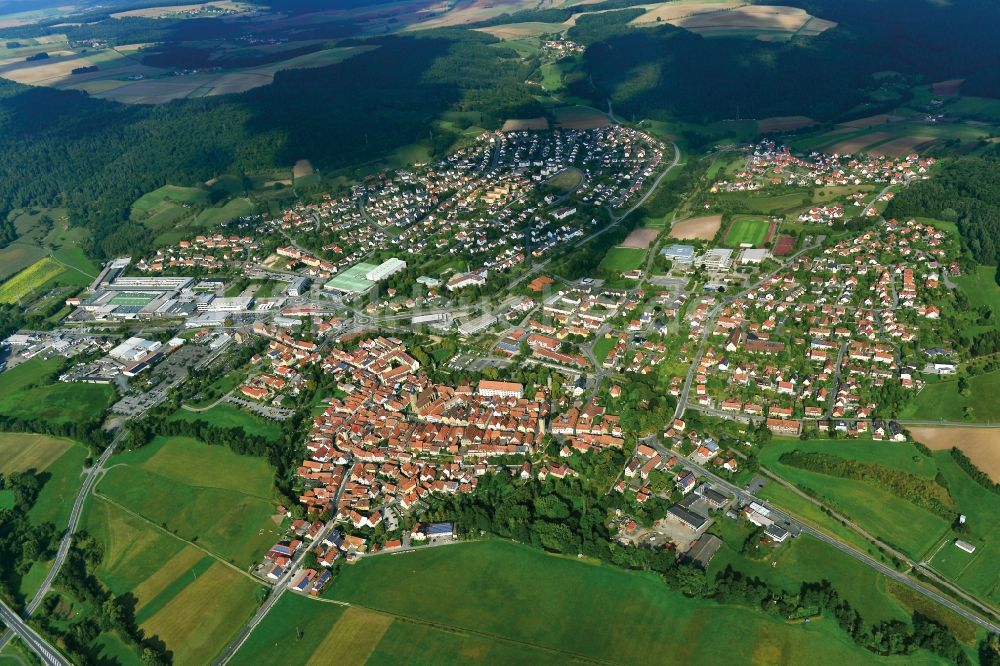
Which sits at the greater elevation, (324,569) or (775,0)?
(775,0)

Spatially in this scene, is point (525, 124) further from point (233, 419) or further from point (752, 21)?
point (233, 419)

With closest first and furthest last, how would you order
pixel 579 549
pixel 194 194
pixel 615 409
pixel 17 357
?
pixel 579 549
pixel 615 409
pixel 17 357
pixel 194 194

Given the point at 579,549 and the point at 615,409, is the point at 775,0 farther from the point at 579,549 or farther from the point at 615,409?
the point at 579,549

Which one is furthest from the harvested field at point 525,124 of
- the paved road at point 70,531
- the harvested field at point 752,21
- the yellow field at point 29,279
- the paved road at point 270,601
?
the paved road at point 270,601

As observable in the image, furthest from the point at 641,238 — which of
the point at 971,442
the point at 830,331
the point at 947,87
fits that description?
the point at 947,87

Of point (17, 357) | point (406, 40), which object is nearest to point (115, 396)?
point (17, 357)
